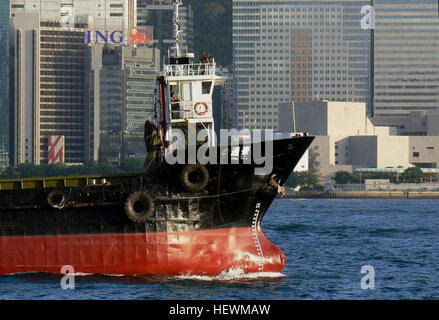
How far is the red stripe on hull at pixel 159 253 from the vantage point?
160ft

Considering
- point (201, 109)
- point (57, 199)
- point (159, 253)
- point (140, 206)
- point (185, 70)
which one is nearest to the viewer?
point (159, 253)

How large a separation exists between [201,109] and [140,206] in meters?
5.47

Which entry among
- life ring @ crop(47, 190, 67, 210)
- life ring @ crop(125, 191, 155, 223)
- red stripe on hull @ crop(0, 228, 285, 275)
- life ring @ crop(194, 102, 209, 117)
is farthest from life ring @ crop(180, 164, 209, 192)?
life ring @ crop(47, 190, 67, 210)

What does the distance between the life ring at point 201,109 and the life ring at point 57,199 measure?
265 inches

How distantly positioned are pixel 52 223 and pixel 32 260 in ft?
6.18

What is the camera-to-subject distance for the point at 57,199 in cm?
5016

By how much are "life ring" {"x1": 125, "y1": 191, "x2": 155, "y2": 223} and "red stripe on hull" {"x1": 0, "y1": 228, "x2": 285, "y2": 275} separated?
0.76m

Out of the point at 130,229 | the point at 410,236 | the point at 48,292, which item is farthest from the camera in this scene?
the point at 410,236

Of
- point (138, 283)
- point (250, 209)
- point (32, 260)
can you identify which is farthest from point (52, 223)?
point (250, 209)

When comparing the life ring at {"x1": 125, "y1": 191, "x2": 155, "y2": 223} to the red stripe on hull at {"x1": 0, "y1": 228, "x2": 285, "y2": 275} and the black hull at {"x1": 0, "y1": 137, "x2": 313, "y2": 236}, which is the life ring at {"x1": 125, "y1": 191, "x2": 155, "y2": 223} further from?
the red stripe on hull at {"x1": 0, "y1": 228, "x2": 285, "y2": 275}

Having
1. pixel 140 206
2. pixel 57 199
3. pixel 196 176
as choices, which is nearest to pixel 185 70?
pixel 196 176

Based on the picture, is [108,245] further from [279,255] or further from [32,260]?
[279,255]

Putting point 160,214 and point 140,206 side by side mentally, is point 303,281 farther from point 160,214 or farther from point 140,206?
point 140,206

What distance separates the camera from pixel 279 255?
165 ft
